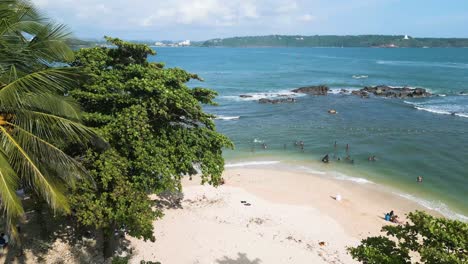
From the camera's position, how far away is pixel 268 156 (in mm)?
33312

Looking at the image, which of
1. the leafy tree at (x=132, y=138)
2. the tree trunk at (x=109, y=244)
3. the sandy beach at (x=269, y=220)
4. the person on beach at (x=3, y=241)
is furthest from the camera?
the sandy beach at (x=269, y=220)

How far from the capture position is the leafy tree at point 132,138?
1182cm

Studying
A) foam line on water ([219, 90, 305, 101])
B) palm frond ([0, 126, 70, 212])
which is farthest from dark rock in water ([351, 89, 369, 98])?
palm frond ([0, 126, 70, 212])

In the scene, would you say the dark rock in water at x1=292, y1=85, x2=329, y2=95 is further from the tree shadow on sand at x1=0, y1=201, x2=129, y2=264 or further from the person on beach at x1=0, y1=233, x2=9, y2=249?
the person on beach at x1=0, y1=233, x2=9, y2=249

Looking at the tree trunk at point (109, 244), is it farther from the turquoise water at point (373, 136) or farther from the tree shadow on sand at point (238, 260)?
the turquoise water at point (373, 136)

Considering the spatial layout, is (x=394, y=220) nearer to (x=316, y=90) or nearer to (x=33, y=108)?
(x=33, y=108)

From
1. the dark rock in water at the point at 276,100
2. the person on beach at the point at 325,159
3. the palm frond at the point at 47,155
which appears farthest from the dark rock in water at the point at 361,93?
the palm frond at the point at 47,155

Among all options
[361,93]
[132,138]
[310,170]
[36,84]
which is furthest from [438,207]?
[361,93]

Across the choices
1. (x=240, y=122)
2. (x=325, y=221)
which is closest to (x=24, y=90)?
(x=325, y=221)

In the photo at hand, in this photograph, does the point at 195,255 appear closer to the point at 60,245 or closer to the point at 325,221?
the point at 60,245

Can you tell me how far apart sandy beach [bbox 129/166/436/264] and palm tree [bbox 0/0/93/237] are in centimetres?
809

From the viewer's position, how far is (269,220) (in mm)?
20031

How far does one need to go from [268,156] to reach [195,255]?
1840cm

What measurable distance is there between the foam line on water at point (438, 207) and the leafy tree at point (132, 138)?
1565cm
